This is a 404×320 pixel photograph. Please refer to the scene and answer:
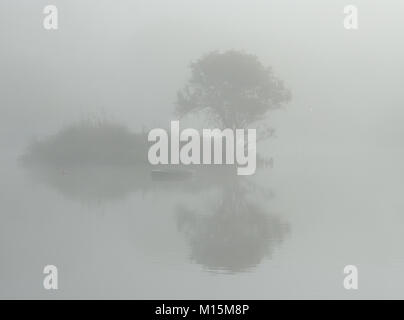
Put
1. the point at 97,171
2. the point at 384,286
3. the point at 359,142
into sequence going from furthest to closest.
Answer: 1. the point at 359,142
2. the point at 97,171
3. the point at 384,286

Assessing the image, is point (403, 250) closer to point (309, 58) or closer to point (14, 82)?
point (14, 82)

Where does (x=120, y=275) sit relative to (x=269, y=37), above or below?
below

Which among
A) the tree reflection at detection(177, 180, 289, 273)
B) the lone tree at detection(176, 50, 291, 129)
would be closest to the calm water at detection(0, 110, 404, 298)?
the tree reflection at detection(177, 180, 289, 273)

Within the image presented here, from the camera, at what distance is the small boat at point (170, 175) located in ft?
68.1

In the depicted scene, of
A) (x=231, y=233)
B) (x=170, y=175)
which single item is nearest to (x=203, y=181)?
→ (x=170, y=175)

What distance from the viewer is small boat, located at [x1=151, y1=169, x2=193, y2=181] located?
2075 centimetres

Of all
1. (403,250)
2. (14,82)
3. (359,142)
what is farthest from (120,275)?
(359,142)

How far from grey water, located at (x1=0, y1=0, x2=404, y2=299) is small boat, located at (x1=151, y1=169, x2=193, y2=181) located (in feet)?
1.98

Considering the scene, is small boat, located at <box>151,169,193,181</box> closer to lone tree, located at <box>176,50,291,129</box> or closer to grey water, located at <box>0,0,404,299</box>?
grey water, located at <box>0,0,404,299</box>

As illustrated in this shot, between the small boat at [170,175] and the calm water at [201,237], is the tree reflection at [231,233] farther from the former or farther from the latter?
the small boat at [170,175]

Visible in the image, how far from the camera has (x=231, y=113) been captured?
29.8 m

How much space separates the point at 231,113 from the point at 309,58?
1163 centimetres

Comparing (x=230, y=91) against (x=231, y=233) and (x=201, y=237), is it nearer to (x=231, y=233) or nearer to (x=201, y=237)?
(x=231, y=233)

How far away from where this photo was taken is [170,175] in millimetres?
21250
